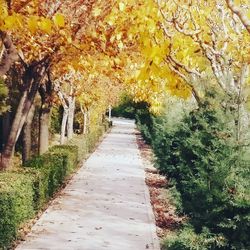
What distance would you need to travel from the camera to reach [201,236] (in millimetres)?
8078

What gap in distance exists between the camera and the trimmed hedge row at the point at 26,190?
941 centimetres

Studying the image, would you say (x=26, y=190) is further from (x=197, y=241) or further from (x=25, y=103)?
(x=25, y=103)

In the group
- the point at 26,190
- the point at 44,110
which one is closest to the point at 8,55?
the point at 26,190

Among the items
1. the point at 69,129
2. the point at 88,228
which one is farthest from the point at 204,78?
the point at 69,129

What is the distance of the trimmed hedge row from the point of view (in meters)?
9.41

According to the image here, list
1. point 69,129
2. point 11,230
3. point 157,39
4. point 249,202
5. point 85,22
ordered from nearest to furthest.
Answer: point 249,202 → point 157,39 → point 11,230 → point 85,22 → point 69,129

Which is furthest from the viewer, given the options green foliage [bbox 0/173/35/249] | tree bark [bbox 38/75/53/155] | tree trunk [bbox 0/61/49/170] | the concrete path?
tree bark [bbox 38/75/53/155]

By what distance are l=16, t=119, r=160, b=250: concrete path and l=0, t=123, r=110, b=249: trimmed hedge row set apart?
0.35m

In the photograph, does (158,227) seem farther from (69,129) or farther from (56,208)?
(69,129)

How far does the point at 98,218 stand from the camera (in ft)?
41.8

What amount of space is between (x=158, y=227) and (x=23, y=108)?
4.90 metres

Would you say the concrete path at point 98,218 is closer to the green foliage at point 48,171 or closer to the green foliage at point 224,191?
the green foliage at point 48,171

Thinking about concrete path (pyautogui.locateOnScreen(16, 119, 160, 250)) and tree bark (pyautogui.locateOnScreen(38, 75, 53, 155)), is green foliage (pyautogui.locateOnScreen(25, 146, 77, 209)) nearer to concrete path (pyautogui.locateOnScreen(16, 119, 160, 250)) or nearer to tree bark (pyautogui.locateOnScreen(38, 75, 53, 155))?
concrete path (pyautogui.locateOnScreen(16, 119, 160, 250))

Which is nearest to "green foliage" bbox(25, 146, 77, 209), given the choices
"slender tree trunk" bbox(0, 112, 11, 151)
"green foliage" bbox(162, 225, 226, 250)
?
"green foliage" bbox(162, 225, 226, 250)
